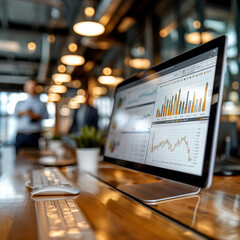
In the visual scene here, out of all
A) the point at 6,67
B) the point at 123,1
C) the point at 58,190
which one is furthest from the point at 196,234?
the point at 6,67

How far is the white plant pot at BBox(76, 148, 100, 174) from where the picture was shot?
1.39 m

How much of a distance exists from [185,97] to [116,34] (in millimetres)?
5580

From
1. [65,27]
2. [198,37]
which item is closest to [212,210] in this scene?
[198,37]

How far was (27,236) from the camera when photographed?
0.50m

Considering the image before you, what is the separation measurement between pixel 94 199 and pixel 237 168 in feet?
2.82

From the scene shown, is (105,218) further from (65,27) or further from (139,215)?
(65,27)

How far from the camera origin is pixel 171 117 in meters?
0.81

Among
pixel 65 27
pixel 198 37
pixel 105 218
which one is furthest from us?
pixel 65 27

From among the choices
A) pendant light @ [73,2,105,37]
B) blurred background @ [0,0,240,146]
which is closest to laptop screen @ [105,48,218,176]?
blurred background @ [0,0,240,146]

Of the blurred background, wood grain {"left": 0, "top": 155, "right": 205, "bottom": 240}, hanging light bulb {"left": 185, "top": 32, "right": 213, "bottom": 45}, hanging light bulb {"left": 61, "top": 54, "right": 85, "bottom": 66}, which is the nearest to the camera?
wood grain {"left": 0, "top": 155, "right": 205, "bottom": 240}

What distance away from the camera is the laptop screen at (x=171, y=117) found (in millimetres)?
701

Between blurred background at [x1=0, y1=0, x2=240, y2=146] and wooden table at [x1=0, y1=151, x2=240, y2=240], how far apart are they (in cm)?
81

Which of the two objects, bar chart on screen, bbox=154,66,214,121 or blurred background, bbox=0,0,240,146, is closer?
bar chart on screen, bbox=154,66,214,121

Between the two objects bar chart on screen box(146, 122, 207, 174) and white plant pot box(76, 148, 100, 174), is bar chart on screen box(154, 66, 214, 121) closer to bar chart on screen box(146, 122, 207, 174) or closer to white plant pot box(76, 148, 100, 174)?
bar chart on screen box(146, 122, 207, 174)
